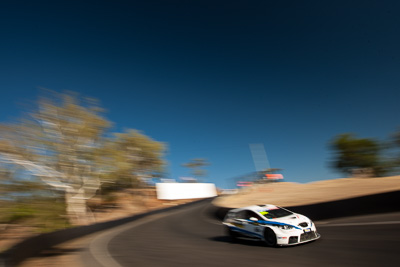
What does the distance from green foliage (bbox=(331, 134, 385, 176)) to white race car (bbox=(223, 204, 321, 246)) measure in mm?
50316

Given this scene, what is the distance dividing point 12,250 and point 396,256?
9245 mm

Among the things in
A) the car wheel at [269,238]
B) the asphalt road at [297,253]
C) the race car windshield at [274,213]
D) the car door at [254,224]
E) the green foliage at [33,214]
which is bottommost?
the asphalt road at [297,253]

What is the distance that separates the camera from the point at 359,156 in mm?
53250

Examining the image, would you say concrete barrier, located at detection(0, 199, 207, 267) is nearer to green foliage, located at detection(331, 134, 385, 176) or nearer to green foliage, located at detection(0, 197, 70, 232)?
green foliage, located at detection(0, 197, 70, 232)

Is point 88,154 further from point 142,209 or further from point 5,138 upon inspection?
point 142,209

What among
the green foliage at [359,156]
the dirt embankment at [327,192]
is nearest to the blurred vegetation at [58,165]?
the dirt embankment at [327,192]

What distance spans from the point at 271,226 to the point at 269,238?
39cm

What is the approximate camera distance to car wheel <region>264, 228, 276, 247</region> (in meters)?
8.06

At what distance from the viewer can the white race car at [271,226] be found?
7715 mm

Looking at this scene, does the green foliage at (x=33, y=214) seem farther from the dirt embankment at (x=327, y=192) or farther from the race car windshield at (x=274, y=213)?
the race car windshield at (x=274, y=213)

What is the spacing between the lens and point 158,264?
7.46 meters

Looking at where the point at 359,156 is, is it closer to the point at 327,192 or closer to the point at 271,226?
the point at 327,192

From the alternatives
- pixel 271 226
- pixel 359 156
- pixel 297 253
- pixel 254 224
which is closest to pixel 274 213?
pixel 254 224

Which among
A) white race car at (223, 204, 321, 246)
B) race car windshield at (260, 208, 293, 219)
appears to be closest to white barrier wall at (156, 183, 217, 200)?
white race car at (223, 204, 321, 246)
